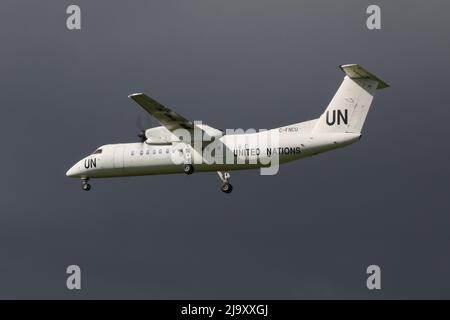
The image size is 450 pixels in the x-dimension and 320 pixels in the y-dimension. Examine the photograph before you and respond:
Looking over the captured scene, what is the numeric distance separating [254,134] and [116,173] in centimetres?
830

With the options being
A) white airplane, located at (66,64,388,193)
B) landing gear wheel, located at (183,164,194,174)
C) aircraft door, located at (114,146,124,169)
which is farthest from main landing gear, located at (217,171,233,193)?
aircraft door, located at (114,146,124,169)

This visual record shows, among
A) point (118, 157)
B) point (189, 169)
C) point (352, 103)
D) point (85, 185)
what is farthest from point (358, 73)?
point (85, 185)

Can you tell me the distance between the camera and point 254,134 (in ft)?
153

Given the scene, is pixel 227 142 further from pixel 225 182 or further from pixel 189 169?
pixel 225 182

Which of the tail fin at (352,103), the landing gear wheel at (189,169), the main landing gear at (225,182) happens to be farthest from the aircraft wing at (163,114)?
→ the tail fin at (352,103)

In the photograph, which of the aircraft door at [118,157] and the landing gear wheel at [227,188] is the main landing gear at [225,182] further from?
the aircraft door at [118,157]

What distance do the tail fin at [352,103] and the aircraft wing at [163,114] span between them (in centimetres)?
667

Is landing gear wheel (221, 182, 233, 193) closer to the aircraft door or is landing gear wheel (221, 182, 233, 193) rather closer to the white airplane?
the white airplane

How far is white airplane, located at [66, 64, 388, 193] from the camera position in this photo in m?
44.5

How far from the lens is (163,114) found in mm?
47281

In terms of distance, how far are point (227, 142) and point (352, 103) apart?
6.08m
